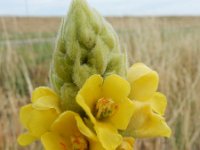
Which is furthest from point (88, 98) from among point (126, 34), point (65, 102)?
point (126, 34)

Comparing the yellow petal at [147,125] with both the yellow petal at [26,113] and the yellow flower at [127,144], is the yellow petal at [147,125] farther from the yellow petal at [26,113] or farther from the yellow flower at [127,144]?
the yellow petal at [26,113]

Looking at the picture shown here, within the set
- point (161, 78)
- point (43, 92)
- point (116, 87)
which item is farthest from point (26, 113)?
point (161, 78)

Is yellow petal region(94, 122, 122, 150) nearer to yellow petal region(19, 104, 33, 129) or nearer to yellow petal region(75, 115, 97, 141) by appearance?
yellow petal region(75, 115, 97, 141)

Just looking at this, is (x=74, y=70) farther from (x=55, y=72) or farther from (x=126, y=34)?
(x=126, y=34)

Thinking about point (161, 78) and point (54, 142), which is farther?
point (161, 78)

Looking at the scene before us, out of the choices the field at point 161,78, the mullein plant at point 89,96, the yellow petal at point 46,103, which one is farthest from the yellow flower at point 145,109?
the field at point 161,78

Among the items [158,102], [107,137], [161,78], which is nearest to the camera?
[107,137]

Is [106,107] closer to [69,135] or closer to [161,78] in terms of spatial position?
[69,135]
